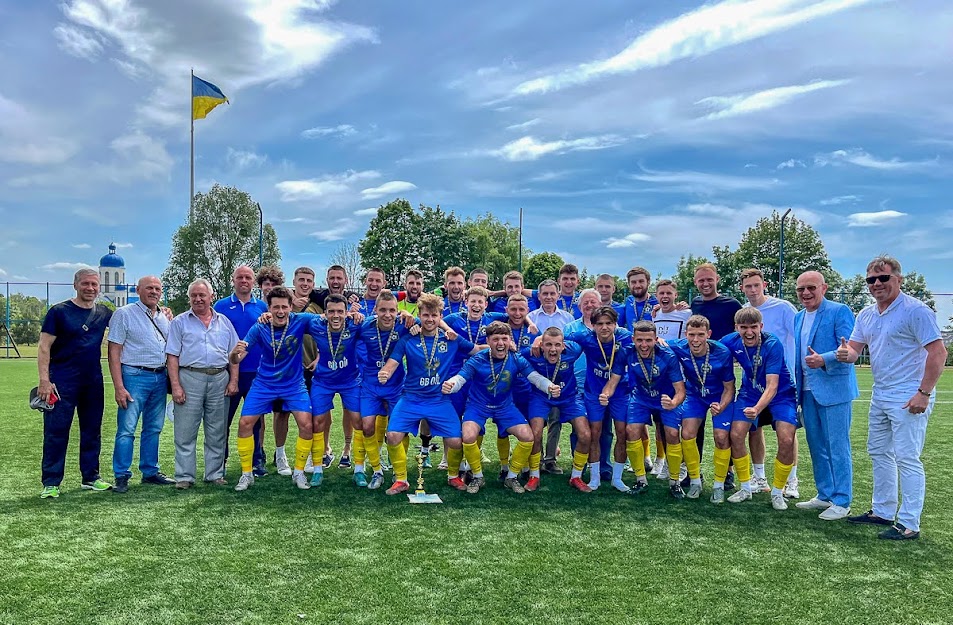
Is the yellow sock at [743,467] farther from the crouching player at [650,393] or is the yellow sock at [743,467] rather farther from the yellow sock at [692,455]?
the crouching player at [650,393]

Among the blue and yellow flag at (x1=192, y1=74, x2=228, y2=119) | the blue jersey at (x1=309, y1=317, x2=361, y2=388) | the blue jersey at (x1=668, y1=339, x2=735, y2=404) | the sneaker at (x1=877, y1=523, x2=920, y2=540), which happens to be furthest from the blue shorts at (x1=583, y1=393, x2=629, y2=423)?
the blue and yellow flag at (x1=192, y1=74, x2=228, y2=119)

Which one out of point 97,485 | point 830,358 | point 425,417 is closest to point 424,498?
point 425,417

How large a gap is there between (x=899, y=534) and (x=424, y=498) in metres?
3.70

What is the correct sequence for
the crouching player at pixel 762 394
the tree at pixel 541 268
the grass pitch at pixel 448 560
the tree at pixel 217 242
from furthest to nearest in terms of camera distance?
the tree at pixel 541 268, the tree at pixel 217 242, the crouching player at pixel 762 394, the grass pitch at pixel 448 560

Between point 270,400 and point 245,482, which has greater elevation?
point 270,400

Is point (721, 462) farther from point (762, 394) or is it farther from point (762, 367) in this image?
point (762, 367)

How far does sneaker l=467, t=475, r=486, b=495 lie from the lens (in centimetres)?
573

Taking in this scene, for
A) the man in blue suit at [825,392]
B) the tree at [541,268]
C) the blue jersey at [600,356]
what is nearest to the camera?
the man in blue suit at [825,392]

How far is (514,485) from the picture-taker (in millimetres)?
5840

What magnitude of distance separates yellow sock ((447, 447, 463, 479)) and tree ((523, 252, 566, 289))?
44.4 metres

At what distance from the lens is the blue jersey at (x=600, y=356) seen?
5962 millimetres

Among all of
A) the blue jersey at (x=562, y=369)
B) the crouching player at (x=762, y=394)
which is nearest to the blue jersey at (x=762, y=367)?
the crouching player at (x=762, y=394)

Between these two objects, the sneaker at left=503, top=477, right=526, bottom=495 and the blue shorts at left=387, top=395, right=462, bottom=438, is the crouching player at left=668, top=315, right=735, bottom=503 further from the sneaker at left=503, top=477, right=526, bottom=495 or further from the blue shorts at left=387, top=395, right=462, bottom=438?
the blue shorts at left=387, top=395, right=462, bottom=438

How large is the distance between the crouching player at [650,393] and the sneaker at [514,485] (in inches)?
41.2
